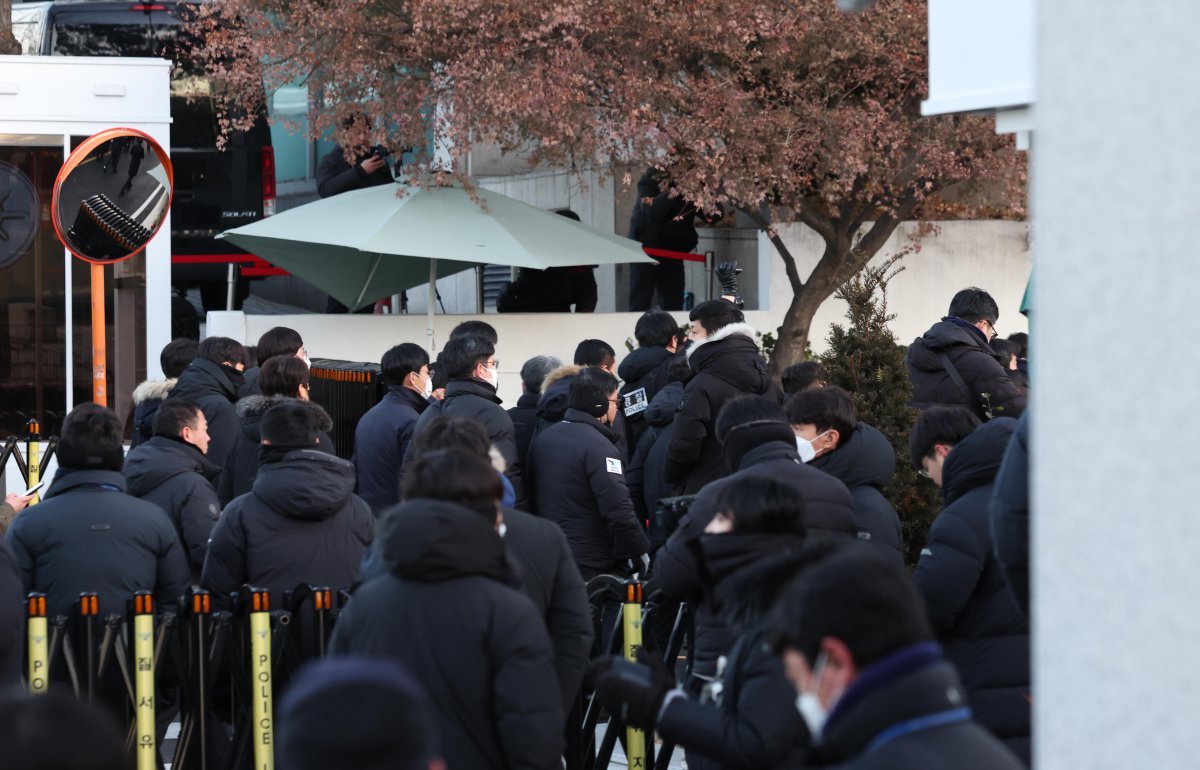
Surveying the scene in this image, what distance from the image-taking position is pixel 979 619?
5066 millimetres

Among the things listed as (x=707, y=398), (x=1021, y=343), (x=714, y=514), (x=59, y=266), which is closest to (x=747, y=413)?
(x=714, y=514)

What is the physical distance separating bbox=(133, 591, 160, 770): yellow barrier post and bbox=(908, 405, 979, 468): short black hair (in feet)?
9.70

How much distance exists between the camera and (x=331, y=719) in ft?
7.75

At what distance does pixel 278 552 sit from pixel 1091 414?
4.28m

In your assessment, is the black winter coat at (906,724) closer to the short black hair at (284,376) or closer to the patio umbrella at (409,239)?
the short black hair at (284,376)

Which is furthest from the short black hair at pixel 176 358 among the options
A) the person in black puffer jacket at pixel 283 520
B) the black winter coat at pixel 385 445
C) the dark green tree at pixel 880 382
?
the dark green tree at pixel 880 382

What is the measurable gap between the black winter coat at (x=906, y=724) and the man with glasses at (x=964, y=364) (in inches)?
253

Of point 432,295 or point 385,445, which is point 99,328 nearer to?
point 385,445

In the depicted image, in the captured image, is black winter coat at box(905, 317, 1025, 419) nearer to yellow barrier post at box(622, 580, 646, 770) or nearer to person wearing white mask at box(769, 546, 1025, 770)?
yellow barrier post at box(622, 580, 646, 770)

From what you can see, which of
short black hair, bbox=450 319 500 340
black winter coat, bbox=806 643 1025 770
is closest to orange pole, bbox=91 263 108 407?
short black hair, bbox=450 319 500 340

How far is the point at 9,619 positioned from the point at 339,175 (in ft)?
35.4

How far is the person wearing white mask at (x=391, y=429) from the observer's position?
8492 millimetres

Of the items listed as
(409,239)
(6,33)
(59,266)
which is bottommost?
(59,266)

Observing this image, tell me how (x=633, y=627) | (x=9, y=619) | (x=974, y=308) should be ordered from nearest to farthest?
1. (x=9, y=619)
2. (x=633, y=627)
3. (x=974, y=308)
